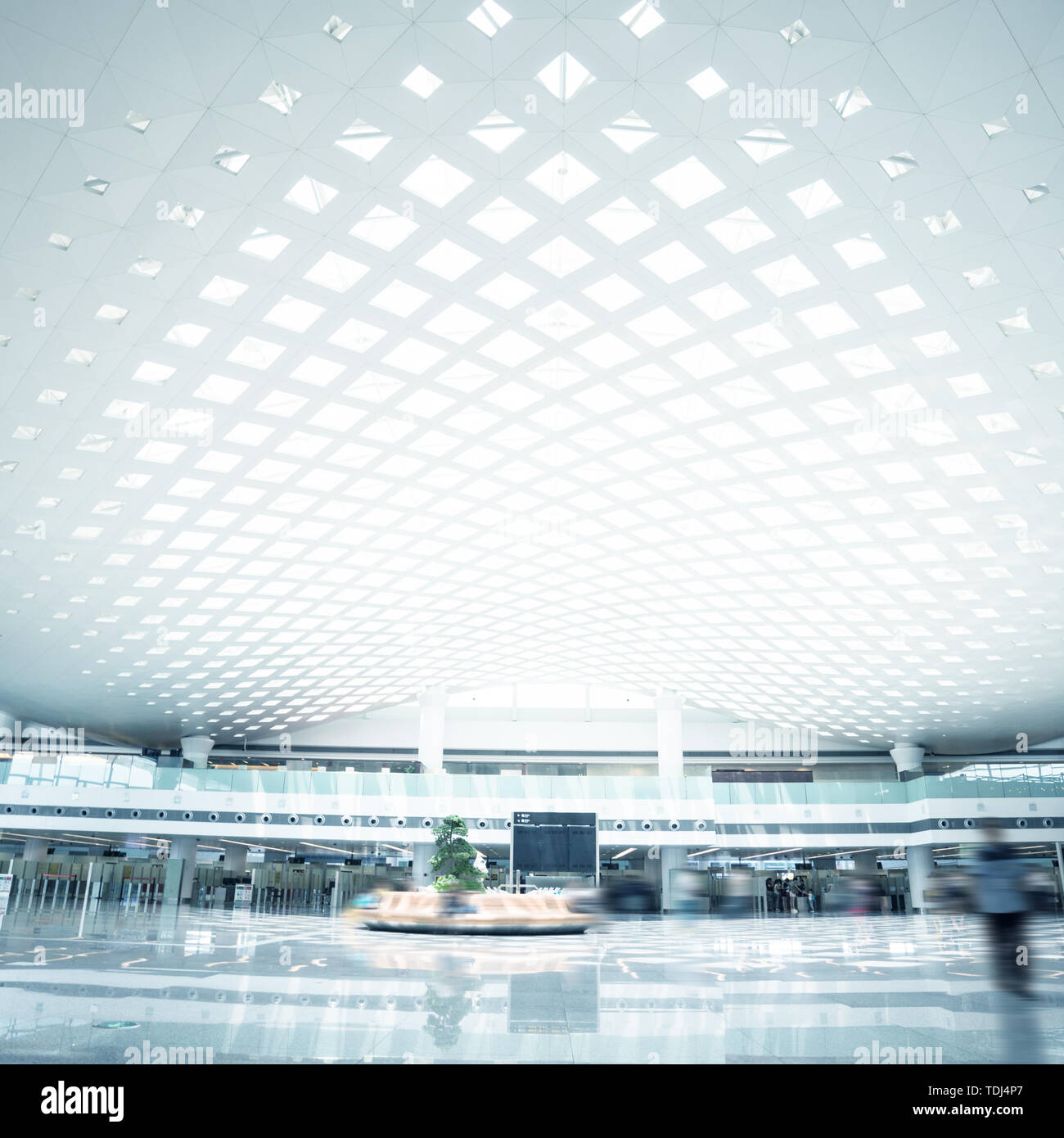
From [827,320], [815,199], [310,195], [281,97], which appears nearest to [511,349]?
[310,195]

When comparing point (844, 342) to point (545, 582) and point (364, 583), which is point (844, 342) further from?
point (364, 583)

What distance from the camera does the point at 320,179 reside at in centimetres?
1455

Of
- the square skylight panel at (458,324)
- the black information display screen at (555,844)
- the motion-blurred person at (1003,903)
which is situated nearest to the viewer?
the motion-blurred person at (1003,903)

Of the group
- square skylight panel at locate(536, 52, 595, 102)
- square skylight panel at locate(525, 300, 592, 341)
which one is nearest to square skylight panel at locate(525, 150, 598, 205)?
square skylight panel at locate(536, 52, 595, 102)

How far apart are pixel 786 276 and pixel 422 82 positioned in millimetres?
8714

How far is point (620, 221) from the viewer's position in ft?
54.1

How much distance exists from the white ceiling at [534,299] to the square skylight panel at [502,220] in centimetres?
7

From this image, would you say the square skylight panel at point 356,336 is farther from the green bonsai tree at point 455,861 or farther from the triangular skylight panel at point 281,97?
the green bonsai tree at point 455,861

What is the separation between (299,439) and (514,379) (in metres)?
7.17

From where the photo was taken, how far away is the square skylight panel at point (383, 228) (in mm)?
16031

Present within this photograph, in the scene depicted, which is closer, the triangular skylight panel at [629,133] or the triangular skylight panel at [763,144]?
the triangular skylight panel at [763,144]

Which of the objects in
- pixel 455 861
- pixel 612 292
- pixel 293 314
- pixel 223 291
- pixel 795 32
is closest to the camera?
pixel 795 32

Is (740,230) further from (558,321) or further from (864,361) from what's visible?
(864,361)

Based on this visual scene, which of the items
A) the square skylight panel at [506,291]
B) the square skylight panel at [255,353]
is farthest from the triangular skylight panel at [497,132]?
the square skylight panel at [255,353]
